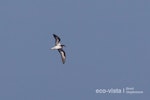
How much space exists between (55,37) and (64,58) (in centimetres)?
395

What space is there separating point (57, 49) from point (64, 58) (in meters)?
2.15

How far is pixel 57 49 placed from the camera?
5981 cm

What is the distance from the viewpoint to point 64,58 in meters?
61.4

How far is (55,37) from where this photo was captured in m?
58.7

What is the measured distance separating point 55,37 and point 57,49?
1886mm
